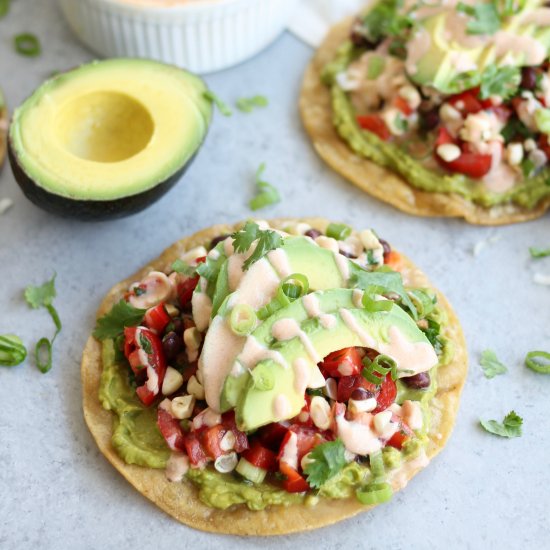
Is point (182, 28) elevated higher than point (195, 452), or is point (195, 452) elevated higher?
point (182, 28)

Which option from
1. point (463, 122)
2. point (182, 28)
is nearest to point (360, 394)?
point (463, 122)

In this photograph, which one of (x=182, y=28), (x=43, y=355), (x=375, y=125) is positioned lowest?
(x=43, y=355)

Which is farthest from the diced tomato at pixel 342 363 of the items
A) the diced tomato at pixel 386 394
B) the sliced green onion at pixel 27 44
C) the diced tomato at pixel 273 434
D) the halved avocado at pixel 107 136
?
the sliced green onion at pixel 27 44

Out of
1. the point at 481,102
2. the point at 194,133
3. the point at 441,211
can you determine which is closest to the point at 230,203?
the point at 194,133

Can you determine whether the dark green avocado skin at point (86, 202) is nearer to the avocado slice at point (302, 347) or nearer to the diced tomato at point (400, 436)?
the avocado slice at point (302, 347)

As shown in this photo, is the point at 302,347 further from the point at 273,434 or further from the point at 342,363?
the point at 273,434

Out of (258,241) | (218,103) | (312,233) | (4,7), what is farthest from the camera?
(4,7)

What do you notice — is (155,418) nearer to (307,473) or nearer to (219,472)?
(219,472)
